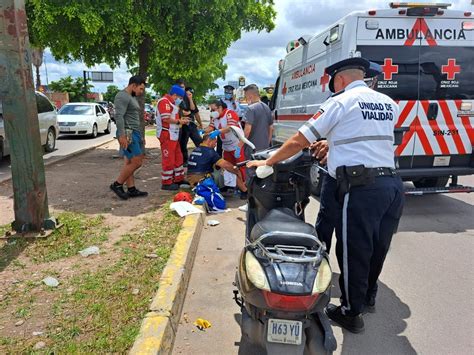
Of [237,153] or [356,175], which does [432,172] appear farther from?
[356,175]

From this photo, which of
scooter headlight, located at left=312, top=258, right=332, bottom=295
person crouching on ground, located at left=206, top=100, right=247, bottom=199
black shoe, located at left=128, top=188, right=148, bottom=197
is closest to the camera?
scooter headlight, located at left=312, top=258, right=332, bottom=295

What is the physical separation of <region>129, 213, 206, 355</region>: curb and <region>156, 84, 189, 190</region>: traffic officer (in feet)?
9.02

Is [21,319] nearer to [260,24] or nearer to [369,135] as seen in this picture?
[369,135]

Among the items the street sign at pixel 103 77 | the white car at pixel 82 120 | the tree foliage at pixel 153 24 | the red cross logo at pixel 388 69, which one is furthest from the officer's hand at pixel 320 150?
the street sign at pixel 103 77

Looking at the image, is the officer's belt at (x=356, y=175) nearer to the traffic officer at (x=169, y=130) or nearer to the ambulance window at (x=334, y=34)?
the ambulance window at (x=334, y=34)

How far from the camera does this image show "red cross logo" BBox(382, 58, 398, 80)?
18.1 feet

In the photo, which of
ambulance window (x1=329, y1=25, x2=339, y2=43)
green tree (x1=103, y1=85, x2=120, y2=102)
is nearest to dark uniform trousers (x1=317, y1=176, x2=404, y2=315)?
ambulance window (x1=329, y1=25, x2=339, y2=43)

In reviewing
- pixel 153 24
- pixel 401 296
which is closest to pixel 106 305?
pixel 401 296

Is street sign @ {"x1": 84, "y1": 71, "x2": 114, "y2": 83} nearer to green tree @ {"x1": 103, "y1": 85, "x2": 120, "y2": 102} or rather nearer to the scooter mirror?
green tree @ {"x1": 103, "y1": 85, "x2": 120, "y2": 102}

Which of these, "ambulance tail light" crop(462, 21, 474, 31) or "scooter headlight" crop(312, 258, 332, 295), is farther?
"ambulance tail light" crop(462, 21, 474, 31)

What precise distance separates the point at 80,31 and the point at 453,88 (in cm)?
740

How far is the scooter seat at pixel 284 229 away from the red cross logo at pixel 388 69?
147 inches

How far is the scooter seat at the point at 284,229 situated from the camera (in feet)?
7.29

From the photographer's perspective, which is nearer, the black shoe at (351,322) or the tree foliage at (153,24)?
the black shoe at (351,322)
